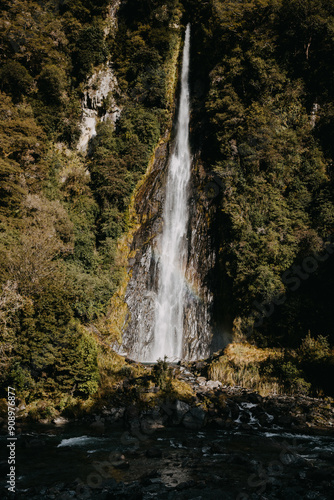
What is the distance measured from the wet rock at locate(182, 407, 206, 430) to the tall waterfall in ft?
33.4

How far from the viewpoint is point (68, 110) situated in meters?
30.4

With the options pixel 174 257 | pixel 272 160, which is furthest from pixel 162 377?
pixel 272 160

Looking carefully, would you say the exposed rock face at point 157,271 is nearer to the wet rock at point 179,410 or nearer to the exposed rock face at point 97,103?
the exposed rock face at point 97,103

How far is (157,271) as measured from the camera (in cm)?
2433

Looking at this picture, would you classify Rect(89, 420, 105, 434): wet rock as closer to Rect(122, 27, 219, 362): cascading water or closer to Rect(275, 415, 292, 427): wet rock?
Rect(275, 415, 292, 427): wet rock

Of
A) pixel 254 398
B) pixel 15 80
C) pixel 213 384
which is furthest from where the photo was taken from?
pixel 15 80

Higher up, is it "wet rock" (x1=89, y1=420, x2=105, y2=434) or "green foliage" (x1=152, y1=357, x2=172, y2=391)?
"green foliage" (x1=152, y1=357, x2=172, y2=391)

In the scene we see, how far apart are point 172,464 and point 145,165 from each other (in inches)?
957

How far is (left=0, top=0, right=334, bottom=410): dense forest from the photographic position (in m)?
15.1

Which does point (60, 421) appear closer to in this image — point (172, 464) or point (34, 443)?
point (34, 443)

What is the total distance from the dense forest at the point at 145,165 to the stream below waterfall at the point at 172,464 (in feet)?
10.6

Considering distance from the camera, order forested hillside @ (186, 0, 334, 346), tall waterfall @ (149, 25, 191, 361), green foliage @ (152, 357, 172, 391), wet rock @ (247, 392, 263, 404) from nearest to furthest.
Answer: wet rock @ (247, 392, 263, 404) → green foliage @ (152, 357, 172, 391) → forested hillside @ (186, 0, 334, 346) → tall waterfall @ (149, 25, 191, 361)

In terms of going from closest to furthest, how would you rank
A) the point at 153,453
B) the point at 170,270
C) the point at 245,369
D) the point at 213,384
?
1. the point at 153,453
2. the point at 213,384
3. the point at 245,369
4. the point at 170,270

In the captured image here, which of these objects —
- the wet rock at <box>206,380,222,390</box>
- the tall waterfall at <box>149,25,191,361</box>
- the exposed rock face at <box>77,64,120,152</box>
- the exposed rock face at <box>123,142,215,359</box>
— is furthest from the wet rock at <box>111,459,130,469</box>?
the exposed rock face at <box>77,64,120,152</box>
